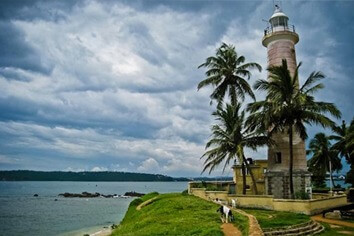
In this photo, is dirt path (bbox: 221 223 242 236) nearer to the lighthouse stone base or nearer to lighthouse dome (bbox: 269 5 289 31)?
the lighthouse stone base

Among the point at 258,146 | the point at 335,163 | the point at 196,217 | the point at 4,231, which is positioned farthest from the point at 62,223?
the point at 335,163

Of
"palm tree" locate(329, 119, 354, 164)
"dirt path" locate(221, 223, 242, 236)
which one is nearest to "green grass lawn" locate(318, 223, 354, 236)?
"dirt path" locate(221, 223, 242, 236)

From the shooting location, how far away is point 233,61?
37.4 m

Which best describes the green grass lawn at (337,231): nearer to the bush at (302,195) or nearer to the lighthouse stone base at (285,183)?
the bush at (302,195)

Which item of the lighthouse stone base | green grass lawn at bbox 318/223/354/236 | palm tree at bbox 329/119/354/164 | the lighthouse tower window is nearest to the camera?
green grass lawn at bbox 318/223/354/236

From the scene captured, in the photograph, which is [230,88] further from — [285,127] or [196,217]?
[196,217]

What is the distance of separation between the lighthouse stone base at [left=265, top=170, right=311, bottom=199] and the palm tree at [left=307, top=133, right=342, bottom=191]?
2520 centimetres

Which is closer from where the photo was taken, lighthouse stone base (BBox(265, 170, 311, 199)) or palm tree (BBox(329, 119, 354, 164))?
lighthouse stone base (BBox(265, 170, 311, 199))

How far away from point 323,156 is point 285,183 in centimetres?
2682

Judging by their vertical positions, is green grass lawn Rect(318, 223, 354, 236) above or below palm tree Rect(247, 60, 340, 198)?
below

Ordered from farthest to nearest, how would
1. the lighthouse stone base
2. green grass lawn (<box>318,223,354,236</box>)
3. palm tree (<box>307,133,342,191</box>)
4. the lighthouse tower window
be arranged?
palm tree (<box>307,133,342,191</box>), the lighthouse tower window, the lighthouse stone base, green grass lawn (<box>318,223,354,236</box>)

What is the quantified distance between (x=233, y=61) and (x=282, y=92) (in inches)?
351

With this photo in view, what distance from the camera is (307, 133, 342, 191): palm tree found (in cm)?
5481

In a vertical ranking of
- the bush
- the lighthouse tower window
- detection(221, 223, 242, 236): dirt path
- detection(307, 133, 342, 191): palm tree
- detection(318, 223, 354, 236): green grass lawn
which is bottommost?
detection(318, 223, 354, 236): green grass lawn
